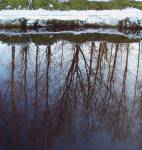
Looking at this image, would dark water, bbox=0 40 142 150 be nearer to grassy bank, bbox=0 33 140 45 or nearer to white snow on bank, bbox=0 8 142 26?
grassy bank, bbox=0 33 140 45

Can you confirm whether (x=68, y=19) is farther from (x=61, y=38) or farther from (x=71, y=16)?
(x=61, y=38)

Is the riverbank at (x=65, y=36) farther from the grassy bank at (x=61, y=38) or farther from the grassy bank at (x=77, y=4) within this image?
the grassy bank at (x=77, y=4)

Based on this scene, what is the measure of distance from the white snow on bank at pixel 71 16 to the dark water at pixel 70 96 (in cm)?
354

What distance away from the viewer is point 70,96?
1471 centimetres

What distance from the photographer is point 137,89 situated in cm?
1587

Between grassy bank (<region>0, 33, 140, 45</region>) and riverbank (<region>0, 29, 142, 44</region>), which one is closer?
grassy bank (<region>0, 33, 140, 45</region>)

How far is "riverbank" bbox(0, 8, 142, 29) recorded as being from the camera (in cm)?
2323

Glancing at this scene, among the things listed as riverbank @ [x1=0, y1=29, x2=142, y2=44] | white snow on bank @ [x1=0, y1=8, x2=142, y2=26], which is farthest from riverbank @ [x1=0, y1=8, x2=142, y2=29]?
riverbank @ [x1=0, y1=29, x2=142, y2=44]

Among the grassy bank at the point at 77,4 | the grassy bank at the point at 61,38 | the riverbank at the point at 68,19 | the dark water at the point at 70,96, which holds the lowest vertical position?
the dark water at the point at 70,96

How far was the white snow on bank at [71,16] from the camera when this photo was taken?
2345 centimetres

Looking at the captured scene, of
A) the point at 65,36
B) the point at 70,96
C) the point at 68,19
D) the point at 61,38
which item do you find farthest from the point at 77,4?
the point at 70,96

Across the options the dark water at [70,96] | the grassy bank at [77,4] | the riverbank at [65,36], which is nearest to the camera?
the dark water at [70,96]

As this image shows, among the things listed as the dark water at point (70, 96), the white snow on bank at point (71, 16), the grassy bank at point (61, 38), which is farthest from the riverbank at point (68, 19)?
the dark water at point (70, 96)

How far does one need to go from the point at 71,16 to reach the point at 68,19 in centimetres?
42
